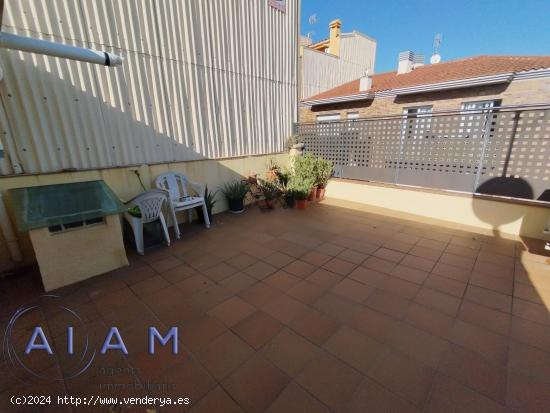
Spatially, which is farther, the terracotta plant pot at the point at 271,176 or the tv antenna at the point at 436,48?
the tv antenna at the point at 436,48

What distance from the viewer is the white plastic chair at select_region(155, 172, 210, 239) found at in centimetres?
368

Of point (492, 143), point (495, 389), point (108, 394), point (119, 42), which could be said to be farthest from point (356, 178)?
point (108, 394)

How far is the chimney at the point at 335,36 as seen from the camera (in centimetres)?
1133

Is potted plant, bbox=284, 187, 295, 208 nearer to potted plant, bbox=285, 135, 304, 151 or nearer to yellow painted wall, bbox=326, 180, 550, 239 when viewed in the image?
yellow painted wall, bbox=326, 180, 550, 239

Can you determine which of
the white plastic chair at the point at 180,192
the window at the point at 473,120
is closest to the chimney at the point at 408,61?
the window at the point at 473,120

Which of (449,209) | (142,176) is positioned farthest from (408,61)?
(142,176)

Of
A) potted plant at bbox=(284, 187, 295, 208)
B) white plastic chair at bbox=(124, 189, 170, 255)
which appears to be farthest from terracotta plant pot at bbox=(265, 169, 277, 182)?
white plastic chair at bbox=(124, 189, 170, 255)

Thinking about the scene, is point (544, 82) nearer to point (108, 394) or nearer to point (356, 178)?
point (356, 178)

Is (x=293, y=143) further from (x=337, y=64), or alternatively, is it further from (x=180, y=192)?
(x=337, y=64)

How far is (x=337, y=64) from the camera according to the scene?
11570mm

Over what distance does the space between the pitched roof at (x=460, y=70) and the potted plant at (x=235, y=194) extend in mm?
6512

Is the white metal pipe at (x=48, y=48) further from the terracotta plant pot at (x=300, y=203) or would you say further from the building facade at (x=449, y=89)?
the building facade at (x=449, y=89)

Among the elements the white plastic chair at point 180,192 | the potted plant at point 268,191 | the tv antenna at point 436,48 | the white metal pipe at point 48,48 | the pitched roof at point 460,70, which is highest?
the tv antenna at point 436,48

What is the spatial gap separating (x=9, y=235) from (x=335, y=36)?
1345 centimetres
